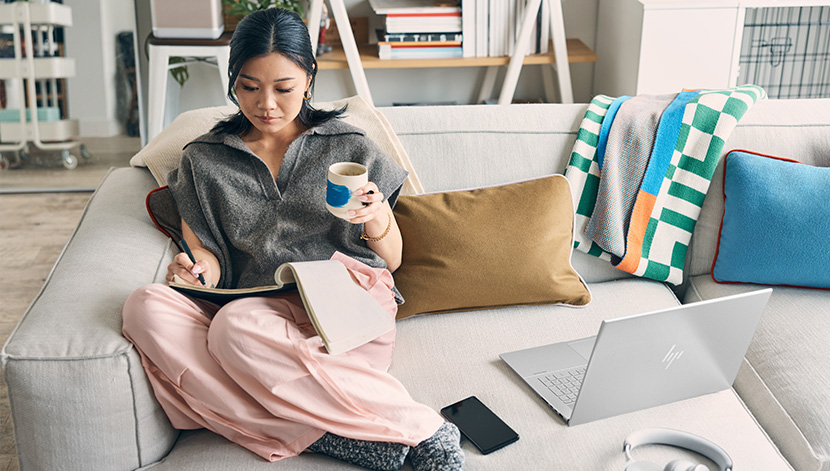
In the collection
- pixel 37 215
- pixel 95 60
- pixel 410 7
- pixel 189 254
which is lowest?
pixel 37 215

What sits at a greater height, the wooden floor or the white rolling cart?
the white rolling cart

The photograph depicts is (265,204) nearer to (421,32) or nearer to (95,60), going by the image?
(421,32)

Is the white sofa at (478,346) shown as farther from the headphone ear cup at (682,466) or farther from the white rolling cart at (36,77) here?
Answer: the white rolling cart at (36,77)

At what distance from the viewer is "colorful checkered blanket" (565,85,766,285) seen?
177 cm

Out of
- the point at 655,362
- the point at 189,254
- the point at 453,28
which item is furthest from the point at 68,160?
the point at 655,362

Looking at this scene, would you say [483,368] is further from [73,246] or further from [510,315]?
[73,246]

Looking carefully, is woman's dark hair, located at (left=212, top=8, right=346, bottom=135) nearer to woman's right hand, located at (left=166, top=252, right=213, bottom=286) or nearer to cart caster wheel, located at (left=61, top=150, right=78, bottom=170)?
woman's right hand, located at (left=166, top=252, right=213, bottom=286)

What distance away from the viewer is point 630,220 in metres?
1.78

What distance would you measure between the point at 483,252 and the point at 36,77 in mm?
2535

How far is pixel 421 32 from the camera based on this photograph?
297 cm

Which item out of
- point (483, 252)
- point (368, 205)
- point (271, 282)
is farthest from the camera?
point (483, 252)

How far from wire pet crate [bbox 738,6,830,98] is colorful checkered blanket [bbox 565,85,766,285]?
Result: 1.41 metres

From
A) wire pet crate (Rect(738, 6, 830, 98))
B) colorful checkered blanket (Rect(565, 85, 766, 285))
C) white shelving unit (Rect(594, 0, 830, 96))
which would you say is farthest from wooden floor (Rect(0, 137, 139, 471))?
wire pet crate (Rect(738, 6, 830, 98))

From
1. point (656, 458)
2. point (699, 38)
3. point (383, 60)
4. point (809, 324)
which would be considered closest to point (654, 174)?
point (809, 324)
